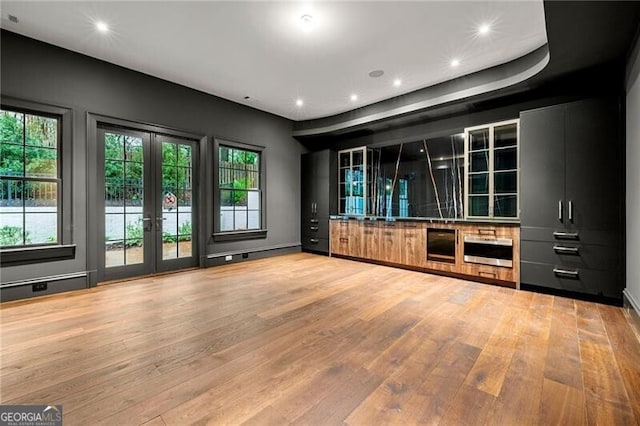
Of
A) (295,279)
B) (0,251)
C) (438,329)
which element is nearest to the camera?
(438,329)

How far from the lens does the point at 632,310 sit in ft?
9.09

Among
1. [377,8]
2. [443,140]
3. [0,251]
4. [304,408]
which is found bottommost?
[304,408]

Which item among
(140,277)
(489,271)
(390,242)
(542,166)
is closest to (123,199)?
(140,277)

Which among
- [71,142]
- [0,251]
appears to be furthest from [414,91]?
[0,251]

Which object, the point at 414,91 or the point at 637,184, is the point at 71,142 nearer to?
the point at 414,91

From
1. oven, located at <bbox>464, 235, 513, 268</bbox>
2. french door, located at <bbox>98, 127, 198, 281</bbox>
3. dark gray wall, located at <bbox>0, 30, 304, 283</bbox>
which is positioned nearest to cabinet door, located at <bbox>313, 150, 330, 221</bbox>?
dark gray wall, located at <bbox>0, 30, 304, 283</bbox>

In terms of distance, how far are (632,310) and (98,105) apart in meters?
6.77

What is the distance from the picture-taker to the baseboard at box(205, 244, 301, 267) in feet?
17.4

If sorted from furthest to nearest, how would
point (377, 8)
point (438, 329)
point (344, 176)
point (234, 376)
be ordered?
1. point (344, 176)
2. point (377, 8)
3. point (438, 329)
4. point (234, 376)

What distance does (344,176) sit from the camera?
256 inches

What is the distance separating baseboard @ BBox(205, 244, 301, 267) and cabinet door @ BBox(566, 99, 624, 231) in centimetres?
503

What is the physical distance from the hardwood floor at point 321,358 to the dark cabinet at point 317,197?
2946mm

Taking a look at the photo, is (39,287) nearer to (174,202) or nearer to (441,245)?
(174,202)

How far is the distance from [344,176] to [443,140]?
2211mm
